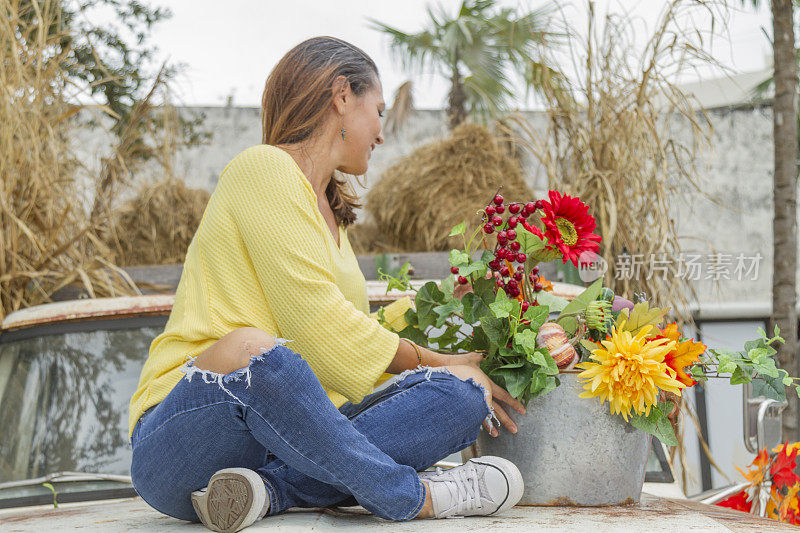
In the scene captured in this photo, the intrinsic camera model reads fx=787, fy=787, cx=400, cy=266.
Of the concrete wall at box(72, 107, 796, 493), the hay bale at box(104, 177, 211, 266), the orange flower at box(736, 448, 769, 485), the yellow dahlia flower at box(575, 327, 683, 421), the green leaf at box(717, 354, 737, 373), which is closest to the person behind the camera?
the yellow dahlia flower at box(575, 327, 683, 421)

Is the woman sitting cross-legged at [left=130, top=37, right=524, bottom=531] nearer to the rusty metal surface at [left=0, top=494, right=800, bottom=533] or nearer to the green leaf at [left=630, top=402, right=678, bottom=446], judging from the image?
the rusty metal surface at [left=0, top=494, right=800, bottom=533]

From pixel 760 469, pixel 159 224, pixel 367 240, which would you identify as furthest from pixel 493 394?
pixel 159 224

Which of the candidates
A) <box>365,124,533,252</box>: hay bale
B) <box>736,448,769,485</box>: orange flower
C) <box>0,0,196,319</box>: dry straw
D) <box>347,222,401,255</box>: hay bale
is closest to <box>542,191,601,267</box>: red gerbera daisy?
<box>736,448,769,485</box>: orange flower

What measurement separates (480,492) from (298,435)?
408 millimetres

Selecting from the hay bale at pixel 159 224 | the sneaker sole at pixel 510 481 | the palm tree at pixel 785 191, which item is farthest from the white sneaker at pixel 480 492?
the palm tree at pixel 785 191

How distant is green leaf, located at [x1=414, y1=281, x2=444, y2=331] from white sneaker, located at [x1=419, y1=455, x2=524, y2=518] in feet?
1.31

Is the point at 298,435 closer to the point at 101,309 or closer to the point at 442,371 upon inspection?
the point at 442,371

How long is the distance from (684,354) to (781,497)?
0.98m

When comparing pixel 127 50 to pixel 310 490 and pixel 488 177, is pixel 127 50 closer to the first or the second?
pixel 488 177

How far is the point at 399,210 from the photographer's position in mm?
4277

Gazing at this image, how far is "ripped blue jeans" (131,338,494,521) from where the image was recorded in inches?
59.2

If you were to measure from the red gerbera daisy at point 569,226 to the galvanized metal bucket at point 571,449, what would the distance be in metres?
0.28

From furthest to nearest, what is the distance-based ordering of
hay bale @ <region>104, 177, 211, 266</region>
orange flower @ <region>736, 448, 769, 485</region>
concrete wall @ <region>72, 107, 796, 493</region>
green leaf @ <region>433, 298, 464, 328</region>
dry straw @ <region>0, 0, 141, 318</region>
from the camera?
concrete wall @ <region>72, 107, 796, 493</region> → hay bale @ <region>104, 177, 211, 266</region> → dry straw @ <region>0, 0, 141, 318</region> → orange flower @ <region>736, 448, 769, 485</region> → green leaf @ <region>433, 298, 464, 328</region>

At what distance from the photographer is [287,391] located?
149 cm
